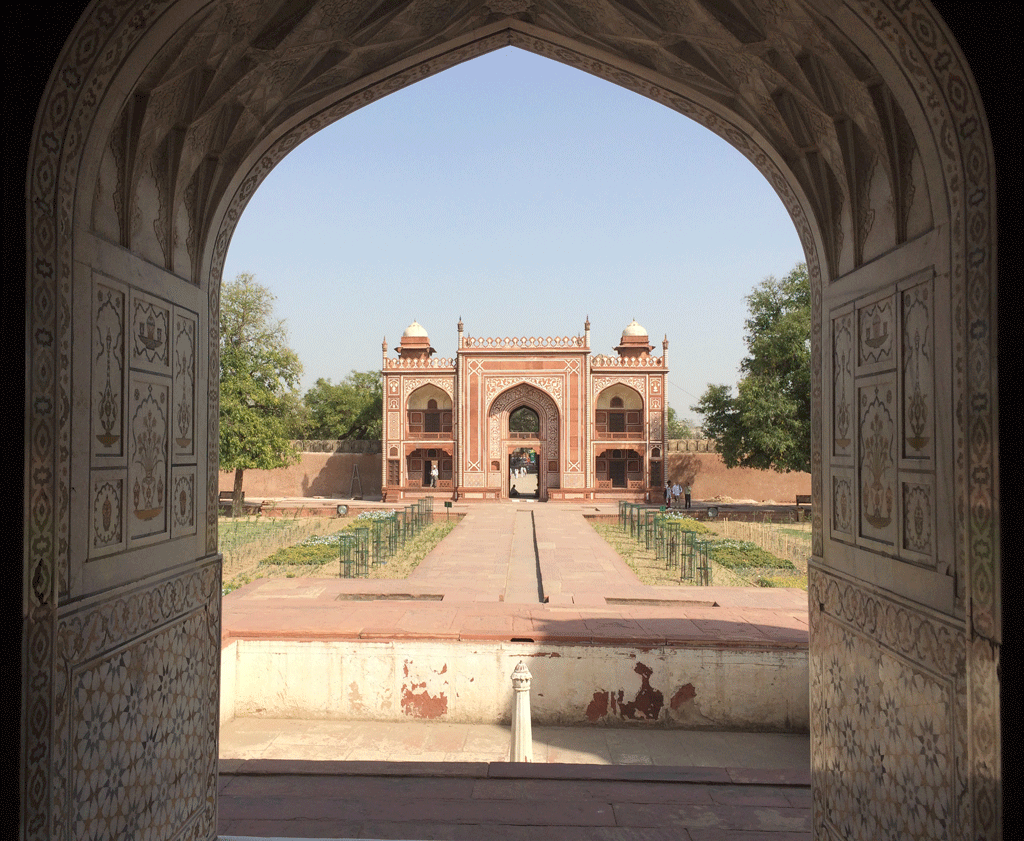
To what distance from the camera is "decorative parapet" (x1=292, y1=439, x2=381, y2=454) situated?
106 ft

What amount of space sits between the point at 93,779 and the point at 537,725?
4426mm

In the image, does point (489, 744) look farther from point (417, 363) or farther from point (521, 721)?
point (417, 363)

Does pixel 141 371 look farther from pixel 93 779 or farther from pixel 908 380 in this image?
pixel 908 380

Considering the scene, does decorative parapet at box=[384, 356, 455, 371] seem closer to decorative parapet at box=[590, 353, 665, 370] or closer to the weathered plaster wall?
decorative parapet at box=[590, 353, 665, 370]

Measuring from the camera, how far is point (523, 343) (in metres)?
27.3

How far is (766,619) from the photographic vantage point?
24.6 feet

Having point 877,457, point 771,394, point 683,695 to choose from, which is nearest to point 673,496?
point 771,394

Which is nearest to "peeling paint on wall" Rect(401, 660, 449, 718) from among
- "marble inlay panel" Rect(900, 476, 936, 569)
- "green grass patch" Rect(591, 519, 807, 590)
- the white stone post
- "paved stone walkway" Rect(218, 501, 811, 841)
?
"paved stone walkway" Rect(218, 501, 811, 841)

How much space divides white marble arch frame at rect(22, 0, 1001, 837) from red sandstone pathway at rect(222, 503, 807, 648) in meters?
4.42

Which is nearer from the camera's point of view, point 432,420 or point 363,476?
point 432,420

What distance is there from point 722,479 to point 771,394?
808cm

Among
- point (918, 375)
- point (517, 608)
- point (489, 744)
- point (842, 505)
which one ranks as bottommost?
point (489, 744)

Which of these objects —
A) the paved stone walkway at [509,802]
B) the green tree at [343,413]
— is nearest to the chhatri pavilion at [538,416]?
the green tree at [343,413]

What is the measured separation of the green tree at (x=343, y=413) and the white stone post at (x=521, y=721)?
32568mm
